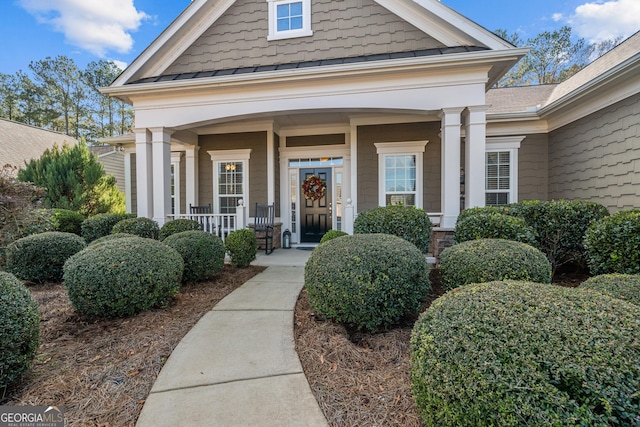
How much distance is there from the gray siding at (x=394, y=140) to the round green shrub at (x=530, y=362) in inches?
231

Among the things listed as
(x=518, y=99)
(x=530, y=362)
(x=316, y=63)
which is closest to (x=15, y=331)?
(x=530, y=362)

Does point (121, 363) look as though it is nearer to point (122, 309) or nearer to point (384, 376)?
point (122, 309)

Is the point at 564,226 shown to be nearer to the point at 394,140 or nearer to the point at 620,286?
the point at 620,286

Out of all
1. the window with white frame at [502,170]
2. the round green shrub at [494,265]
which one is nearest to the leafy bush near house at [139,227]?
the round green shrub at [494,265]

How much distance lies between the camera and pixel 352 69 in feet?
18.3

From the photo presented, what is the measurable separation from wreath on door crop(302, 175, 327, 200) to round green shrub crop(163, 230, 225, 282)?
3.80 meters

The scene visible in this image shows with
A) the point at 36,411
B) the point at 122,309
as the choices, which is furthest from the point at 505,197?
the point at 36,411

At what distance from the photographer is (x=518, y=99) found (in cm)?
841

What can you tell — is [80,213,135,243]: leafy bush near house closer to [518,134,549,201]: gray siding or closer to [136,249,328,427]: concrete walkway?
[136,249,328,427]: concrete walkway

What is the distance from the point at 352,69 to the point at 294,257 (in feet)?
13.0

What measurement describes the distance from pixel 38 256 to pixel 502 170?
9469 mm

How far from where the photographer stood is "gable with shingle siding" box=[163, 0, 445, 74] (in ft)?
20.8

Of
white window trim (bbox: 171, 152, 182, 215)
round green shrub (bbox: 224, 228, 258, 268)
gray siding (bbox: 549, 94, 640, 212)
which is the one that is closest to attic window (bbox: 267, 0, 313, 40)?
white window trim (bbox: 171, 152, 182, 215)

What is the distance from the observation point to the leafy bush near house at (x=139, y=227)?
Answer: 609cm
